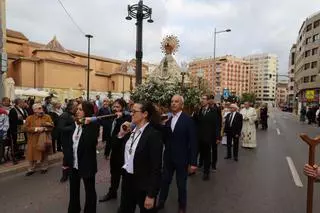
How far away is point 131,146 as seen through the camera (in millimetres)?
3223

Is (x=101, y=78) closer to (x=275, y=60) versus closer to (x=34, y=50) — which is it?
(x=34, y=50)

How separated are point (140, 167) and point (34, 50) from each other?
Result: 1978 inches

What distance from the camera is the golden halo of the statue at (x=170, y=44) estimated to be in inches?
597

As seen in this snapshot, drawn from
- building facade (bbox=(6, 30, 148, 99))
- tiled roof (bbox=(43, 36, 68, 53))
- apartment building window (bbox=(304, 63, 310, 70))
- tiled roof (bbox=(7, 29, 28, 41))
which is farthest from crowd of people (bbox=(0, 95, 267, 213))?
apartment building window (bbox=(304, 63, 310, 70))

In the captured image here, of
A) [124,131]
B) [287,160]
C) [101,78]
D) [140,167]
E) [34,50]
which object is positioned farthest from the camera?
[101,78]

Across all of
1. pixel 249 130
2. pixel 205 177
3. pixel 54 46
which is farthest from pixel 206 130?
pixel 54 46

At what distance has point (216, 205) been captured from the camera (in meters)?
5.12

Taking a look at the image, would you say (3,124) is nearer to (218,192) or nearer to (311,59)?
(218,192)

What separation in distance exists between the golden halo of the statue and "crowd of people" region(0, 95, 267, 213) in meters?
8.54

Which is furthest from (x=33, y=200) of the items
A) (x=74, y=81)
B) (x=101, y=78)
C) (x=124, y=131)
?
(x=101, y=78)

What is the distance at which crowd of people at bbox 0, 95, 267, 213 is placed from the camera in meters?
3.15

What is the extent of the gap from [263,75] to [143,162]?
132 metres

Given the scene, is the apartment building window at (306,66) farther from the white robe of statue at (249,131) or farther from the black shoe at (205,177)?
the black shoe at (205,177)

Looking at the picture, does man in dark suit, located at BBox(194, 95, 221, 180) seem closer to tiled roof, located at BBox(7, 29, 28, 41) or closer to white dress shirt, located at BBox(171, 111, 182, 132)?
white dress shirt, located at BBox(171, 111, 182, 132)
